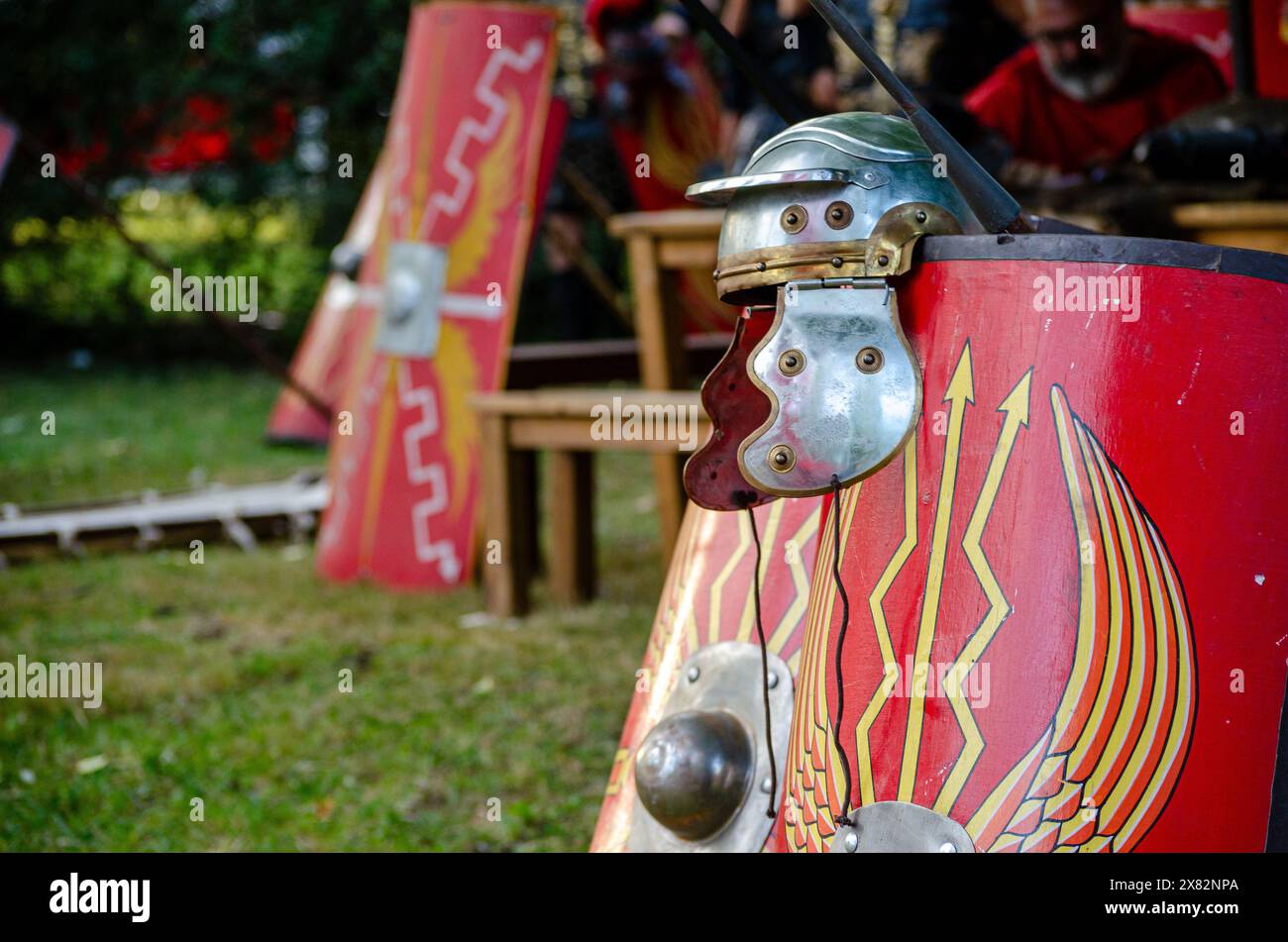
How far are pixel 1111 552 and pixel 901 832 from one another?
0.27 m

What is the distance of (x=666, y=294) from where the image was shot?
3211 mm

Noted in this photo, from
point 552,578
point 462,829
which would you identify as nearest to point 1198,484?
point 462,829

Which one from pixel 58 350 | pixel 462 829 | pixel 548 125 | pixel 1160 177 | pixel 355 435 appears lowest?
pixel 462 829

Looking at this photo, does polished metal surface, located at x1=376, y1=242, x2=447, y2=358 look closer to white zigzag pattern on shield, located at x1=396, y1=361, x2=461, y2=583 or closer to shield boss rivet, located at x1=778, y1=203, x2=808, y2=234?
white zigzag pattern on shield, located at x1=396, y1=361, x2=461, y2=583

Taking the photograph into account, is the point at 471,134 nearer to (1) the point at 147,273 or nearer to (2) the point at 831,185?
(2) the point at 831,185

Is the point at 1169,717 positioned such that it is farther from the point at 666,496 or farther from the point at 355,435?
the point at 355,435

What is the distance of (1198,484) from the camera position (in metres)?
0.99

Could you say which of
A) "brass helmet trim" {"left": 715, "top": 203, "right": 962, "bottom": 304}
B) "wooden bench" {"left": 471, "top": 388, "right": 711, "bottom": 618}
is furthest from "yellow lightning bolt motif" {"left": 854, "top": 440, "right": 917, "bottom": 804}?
"wooden bench" {"left": 471, "top": 388, "right": 711, "bottom": 618}

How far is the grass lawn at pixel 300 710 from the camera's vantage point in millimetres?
2053

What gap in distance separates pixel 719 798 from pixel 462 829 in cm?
→ 87

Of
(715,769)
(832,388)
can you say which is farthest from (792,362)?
(715,769)

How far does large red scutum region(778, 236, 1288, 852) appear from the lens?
0.99 m

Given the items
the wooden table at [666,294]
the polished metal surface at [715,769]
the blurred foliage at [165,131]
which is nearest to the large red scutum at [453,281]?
the wooden table at [666,294]

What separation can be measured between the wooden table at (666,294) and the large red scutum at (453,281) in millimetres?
340
